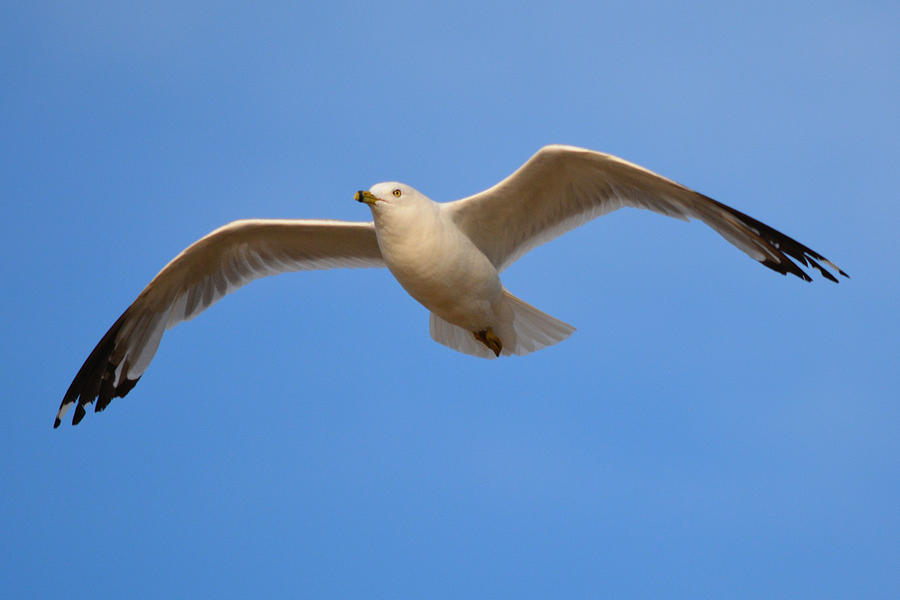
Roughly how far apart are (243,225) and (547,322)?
2354 millimetres

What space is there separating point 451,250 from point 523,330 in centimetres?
117

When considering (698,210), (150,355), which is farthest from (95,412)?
A: (698,210)

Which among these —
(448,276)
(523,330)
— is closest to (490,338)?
(523,330)

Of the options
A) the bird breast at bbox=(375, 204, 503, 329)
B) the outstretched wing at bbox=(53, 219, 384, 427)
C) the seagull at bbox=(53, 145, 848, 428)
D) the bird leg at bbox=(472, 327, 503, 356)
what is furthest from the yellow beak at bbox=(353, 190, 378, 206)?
the bird leg at bbox=(472, 327, 503, 356)

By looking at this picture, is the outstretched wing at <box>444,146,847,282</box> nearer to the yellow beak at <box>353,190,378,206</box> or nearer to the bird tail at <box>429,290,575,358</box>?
the bird tail at <box>429,290,575,358</box>

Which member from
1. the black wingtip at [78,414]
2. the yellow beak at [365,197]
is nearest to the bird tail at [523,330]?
the yellow beak at [365,197]

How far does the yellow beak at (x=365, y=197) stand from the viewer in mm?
7104

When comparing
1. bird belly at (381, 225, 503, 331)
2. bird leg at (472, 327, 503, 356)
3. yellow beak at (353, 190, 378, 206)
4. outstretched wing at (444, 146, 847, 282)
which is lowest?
bird leg at (472, 327, 503, 356)

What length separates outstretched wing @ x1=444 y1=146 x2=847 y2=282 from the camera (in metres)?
7.28

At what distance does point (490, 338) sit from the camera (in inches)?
323

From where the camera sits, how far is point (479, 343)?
332 inches

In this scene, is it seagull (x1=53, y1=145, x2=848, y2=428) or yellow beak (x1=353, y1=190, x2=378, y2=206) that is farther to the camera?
seagull (x1=53, y1=145, x2=848, y2=428)

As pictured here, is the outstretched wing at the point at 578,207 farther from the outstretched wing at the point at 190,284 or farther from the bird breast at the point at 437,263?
the outstretched wing at the point at 190,284

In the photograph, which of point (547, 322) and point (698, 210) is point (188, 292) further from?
point (698, 210)
